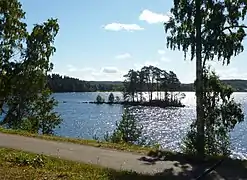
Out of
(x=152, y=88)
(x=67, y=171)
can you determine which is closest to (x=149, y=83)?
(x=152, y=88)

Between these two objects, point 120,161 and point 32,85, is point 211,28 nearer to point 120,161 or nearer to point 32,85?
point 120,161

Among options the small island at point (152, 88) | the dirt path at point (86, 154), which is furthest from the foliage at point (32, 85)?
the small island at point (152, 88)

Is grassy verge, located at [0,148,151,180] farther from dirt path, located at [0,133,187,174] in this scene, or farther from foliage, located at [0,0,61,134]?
foliage, located at [0,0,61,134]

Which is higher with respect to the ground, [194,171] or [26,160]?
[26,160]

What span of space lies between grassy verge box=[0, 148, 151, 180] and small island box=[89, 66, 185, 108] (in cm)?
11405

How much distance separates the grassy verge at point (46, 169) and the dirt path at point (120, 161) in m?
0.74

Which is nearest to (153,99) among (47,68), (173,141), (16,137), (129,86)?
(129,86)

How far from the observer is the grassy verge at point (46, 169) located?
1061 centimetres

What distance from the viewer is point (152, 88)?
13762 cm

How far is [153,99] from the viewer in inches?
5955

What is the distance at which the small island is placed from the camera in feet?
425

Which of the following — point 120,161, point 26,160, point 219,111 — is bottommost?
point 120,161

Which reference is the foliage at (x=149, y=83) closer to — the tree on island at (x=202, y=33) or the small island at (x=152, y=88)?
the small island at (x=152, y=88)

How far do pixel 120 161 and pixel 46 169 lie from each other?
259 cm
